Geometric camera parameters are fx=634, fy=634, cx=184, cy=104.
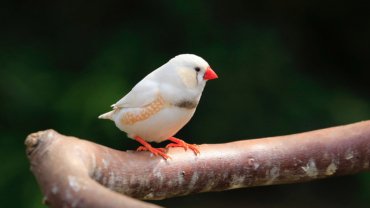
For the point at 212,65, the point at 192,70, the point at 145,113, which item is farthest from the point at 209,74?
the point at 212,65

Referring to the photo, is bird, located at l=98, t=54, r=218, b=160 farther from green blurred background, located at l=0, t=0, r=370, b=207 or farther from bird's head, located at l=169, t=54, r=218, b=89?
green blurred background, located at l=0, t=0, r=370, b=207

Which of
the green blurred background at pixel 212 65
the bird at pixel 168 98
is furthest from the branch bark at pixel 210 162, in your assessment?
the green blurred background at pixel 212 65

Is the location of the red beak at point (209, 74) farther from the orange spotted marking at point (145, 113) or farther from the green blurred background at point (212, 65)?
the green blurred background at point (212, 65)

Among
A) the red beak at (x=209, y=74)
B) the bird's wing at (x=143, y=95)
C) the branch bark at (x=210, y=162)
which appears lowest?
the branch bark at (x=210, y=162)

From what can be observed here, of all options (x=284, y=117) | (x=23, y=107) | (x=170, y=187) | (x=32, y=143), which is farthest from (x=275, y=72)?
(x=32, y=143)

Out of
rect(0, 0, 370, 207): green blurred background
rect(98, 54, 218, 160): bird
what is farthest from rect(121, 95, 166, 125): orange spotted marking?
rect(0, 0, 370, 207): green blurred background

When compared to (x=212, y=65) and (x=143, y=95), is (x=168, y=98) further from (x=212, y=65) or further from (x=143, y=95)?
(x=212, y=65)
